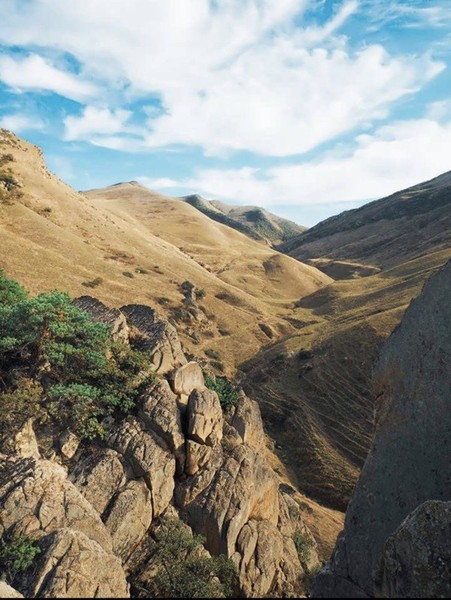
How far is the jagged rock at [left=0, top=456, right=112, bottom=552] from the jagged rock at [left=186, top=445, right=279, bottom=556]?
5292 millimetres

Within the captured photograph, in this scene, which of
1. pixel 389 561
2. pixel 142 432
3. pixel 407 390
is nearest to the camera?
pixel 389 561

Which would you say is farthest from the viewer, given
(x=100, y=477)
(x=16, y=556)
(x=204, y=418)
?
(x=204, y=418)

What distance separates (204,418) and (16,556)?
10035 mm

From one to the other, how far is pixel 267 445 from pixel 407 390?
26.2 metres

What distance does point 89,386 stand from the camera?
750 inches

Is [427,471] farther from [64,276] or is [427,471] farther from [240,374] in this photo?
[64,276]

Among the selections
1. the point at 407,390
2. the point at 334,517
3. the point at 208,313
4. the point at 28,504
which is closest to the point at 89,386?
the point at 28,504

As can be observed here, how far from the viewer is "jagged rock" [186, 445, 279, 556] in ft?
57.0

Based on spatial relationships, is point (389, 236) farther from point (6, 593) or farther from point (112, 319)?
point (6, 593)

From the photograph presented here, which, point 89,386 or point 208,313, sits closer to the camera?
point 89,386

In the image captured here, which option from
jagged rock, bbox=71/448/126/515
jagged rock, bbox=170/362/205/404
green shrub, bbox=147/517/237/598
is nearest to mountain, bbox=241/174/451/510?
jagged rock, bbox=170/362/205/404

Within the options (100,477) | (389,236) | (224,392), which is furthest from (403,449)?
(389,236)

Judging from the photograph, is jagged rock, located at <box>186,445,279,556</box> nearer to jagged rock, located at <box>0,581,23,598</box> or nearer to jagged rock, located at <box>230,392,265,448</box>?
jagged rock, located at <box>230,392,265,448</box>

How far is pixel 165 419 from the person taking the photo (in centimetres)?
1900
